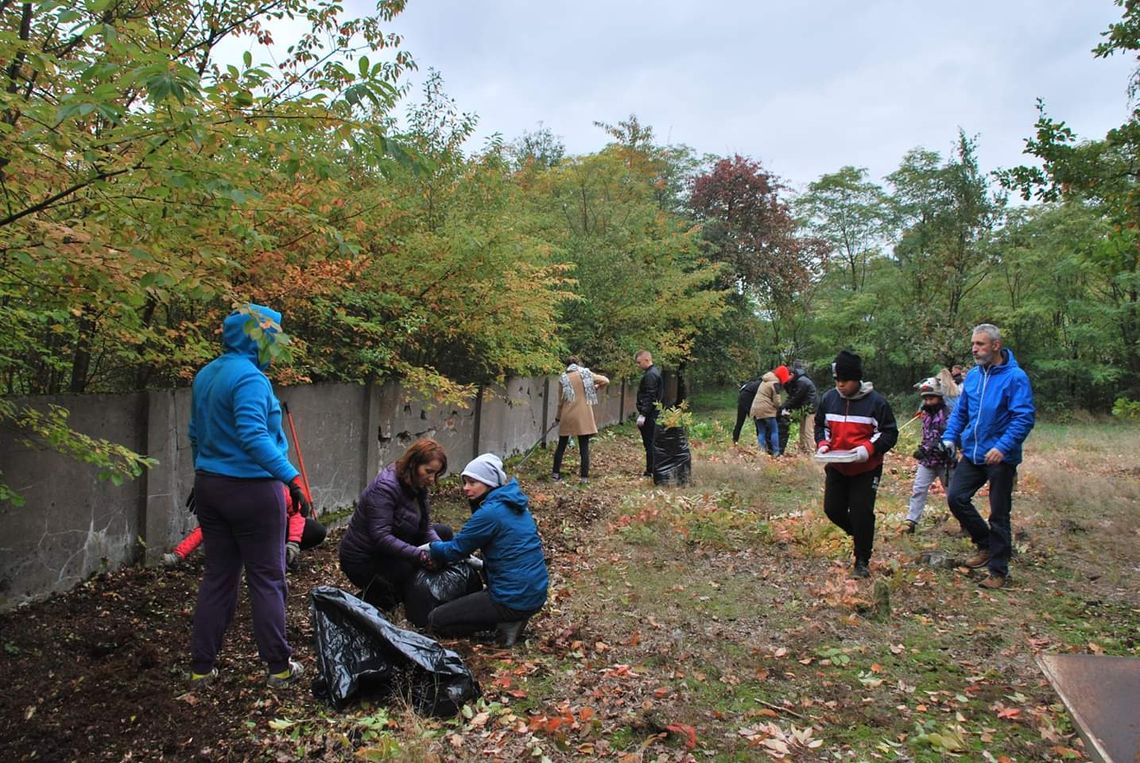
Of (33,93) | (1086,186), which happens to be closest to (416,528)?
(33,93)

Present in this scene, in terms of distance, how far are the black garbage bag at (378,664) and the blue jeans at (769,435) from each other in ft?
32.9

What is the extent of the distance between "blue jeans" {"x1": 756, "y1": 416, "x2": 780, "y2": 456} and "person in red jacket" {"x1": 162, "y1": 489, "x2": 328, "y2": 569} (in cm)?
893

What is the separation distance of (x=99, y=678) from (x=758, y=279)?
2435cm

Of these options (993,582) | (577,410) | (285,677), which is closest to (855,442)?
(993,582)

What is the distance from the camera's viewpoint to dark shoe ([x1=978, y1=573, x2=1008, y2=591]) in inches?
208

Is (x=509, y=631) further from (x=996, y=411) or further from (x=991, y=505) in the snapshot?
(x=996, y=411)

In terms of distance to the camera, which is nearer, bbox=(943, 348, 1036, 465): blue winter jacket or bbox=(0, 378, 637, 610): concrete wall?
bbox=(0, 378, 637, 610): concrete wall

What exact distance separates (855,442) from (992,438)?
3.28ft

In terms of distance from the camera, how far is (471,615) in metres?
4.21

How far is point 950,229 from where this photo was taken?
28.0 metres

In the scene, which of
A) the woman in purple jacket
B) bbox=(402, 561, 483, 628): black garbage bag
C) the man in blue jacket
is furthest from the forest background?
the man in blue jacket

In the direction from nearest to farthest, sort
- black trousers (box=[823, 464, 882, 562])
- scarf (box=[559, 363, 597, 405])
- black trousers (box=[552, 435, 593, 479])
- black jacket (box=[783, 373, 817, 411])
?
black trousers (box=[823, 464, 882, 562]) < scarf (box=[559, 363, 597, 405]) < black trousers (box=[552, 435, 593, 479]) < black jacket (box=[783, 373, 817, 411])

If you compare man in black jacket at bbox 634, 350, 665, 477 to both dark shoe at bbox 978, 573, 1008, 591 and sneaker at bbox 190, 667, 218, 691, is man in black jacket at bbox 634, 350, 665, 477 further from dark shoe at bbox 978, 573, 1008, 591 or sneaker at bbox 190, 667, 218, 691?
sneaker at bbox 190, 667, 218, 691

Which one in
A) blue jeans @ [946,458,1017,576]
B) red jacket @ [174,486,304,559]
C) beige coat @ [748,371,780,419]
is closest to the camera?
red jacket @ [174,486,304,559]
